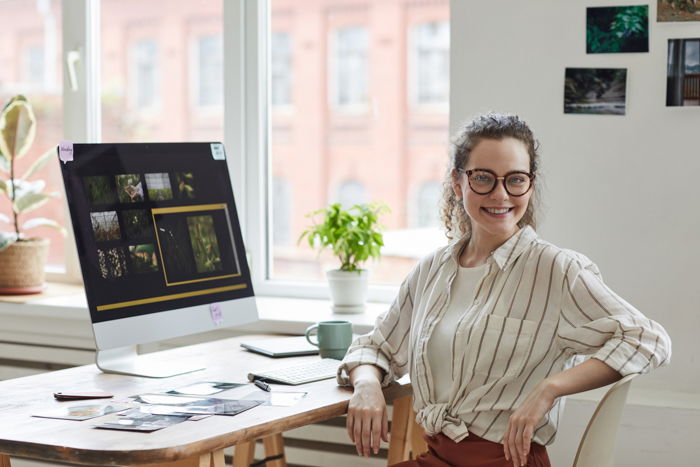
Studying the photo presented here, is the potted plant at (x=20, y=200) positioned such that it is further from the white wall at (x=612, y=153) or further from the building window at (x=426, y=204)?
the white wall at (x=612, y=153)

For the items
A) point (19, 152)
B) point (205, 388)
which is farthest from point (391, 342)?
point (19, 152)

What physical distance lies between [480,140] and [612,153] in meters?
0.61

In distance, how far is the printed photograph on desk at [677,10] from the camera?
2.25 metres

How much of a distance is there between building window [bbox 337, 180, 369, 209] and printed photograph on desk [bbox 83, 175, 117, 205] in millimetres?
1085

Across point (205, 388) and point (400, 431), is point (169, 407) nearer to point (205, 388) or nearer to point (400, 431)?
point (205, 388)

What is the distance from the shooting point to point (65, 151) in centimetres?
200

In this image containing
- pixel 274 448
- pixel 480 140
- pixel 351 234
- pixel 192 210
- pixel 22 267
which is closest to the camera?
pixel 480 140

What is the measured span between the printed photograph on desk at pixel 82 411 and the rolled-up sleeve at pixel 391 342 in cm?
48

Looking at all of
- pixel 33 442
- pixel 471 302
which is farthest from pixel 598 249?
pixel 33 442

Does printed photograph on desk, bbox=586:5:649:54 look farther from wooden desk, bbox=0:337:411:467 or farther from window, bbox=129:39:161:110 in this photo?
window, bbox=129:39:161:110

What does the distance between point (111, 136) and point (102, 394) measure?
1.68 m

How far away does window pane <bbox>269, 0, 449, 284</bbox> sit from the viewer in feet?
9.46

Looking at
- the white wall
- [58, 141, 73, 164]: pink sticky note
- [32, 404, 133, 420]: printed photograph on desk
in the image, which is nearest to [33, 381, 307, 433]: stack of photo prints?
[32, 404, 133, 420]: printed photograph on desk

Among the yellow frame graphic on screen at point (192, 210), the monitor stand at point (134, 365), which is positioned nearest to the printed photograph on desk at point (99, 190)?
the yellow frame graphic on screen at point (192, 210)
